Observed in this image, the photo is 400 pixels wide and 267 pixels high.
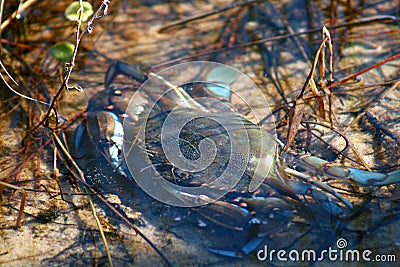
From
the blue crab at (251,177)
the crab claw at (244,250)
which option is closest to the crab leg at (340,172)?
Result: the blue crab at (251,177)

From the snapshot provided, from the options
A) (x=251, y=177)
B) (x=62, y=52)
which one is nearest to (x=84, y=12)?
(x=62, y=52)

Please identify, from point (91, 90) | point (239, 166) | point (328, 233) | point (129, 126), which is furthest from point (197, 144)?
point (91, 90)

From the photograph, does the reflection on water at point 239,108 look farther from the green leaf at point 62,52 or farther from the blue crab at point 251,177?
the green leaf at point 62,52

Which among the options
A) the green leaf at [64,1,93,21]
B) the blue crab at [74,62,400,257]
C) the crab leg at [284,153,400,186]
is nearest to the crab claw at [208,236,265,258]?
the blue crab at [74,62,400,257]

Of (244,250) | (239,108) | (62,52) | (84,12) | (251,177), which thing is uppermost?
(84,12)

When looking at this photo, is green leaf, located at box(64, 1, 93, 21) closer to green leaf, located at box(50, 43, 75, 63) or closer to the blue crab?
green leaf, located at box(50, 43, 75, 63)

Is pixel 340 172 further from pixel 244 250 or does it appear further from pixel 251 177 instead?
pixel 244 250
